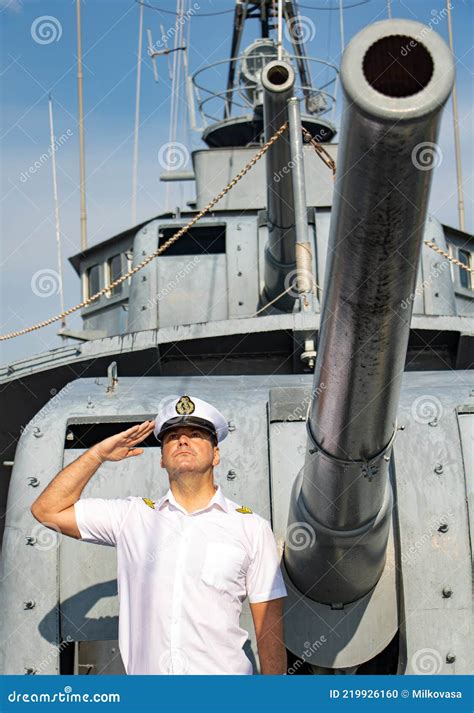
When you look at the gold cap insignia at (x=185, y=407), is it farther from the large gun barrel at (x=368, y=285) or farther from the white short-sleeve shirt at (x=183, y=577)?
the large gun barrel at (x=368, y=285)

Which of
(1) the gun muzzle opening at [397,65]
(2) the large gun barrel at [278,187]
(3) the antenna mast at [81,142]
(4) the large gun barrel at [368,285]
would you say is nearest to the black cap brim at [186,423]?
(4) the large gun barrel at [368,285]

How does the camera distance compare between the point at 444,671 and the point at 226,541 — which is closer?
the point at 226,541

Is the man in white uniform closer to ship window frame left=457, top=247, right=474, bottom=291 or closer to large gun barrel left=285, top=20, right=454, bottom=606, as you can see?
large gun barrel left=285, top=20, right=454, bottom=606

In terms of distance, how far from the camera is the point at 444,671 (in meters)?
4.41

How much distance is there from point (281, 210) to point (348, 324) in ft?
12.8

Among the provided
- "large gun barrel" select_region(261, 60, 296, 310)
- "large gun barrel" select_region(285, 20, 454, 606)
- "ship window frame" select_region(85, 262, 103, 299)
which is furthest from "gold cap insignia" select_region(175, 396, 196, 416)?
"ship window frame" select_region(85, 262, 103, 299)

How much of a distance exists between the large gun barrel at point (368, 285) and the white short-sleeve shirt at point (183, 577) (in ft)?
1.30

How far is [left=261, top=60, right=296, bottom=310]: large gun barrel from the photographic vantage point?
6102 millimetres

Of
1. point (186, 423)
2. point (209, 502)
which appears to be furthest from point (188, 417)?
point (209, 502)

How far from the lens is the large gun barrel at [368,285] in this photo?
2293mm

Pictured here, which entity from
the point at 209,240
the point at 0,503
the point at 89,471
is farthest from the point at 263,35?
the point at 89,471

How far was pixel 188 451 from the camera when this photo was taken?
3352mm

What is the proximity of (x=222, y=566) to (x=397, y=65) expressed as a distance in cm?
148
